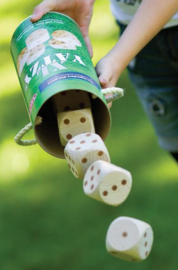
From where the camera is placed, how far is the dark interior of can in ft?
4.63

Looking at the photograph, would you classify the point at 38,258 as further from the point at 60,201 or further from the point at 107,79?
the point at 107,79

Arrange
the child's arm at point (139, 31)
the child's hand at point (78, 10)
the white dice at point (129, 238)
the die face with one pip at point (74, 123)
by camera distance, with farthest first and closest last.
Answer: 1. the child's hand at point (78, 10)
2. the child's arm at point (139, 31)
3. the die face with one pip at point (74, 123)
4. the white dice at point (129, 238)

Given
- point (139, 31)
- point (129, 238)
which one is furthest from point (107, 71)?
point (129, 238)

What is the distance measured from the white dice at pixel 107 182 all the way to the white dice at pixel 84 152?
0.03 metres

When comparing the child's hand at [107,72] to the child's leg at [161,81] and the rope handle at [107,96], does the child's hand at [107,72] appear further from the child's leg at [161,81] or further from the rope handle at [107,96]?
the child's leg at [161,81]

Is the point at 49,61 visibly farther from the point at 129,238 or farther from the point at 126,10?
the point at 126,10

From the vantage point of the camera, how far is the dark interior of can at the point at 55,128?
141 cm

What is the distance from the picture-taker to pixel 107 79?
1450mm

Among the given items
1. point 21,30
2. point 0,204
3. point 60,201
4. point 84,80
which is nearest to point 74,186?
point 60,201

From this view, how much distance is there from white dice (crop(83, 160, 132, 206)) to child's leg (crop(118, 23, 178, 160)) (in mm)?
713

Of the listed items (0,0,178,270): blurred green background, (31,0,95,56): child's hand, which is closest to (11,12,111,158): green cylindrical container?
(31,0,95,56): child's hand

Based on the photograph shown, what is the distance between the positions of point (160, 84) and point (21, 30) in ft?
1.96

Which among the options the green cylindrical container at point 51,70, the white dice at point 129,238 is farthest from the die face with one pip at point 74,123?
the white dice at point 129,238

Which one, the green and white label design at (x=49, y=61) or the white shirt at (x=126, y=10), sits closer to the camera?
the green and white label design at (x=49, y=61)
